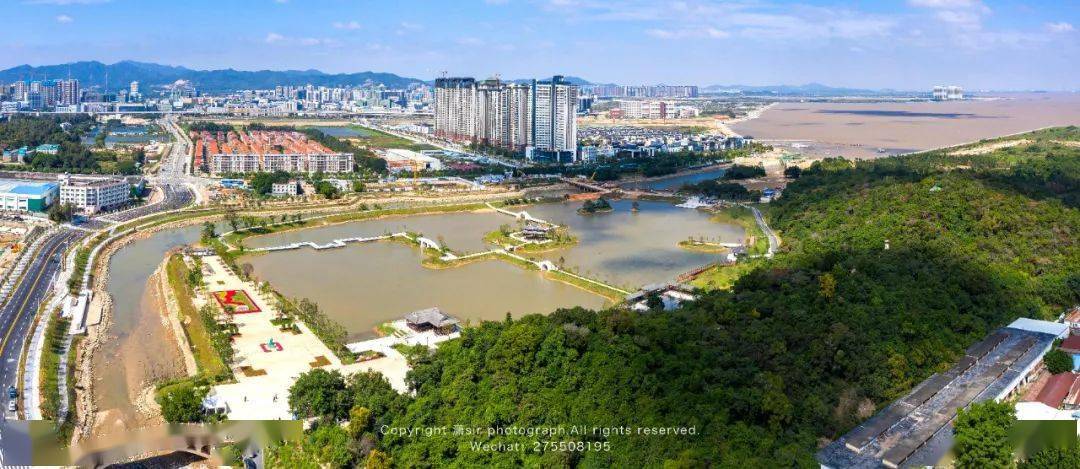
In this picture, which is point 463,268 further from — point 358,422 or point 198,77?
point 198,77

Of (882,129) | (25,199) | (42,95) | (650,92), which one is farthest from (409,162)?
(650,92)

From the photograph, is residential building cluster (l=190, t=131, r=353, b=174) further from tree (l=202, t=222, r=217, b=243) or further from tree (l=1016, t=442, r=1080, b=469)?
tree (l=1016, t=442, r=1080, b=469)

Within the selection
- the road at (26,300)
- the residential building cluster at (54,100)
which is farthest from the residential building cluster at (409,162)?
the residential building cluster at (54,100)

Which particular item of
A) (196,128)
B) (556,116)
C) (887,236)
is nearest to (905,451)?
(887,236)

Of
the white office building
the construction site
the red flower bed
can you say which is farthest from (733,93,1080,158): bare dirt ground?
the red flower bed

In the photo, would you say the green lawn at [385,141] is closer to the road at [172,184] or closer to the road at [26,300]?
the road at [172,184]

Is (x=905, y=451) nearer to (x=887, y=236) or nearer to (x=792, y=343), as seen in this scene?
(x=792, y=343)
